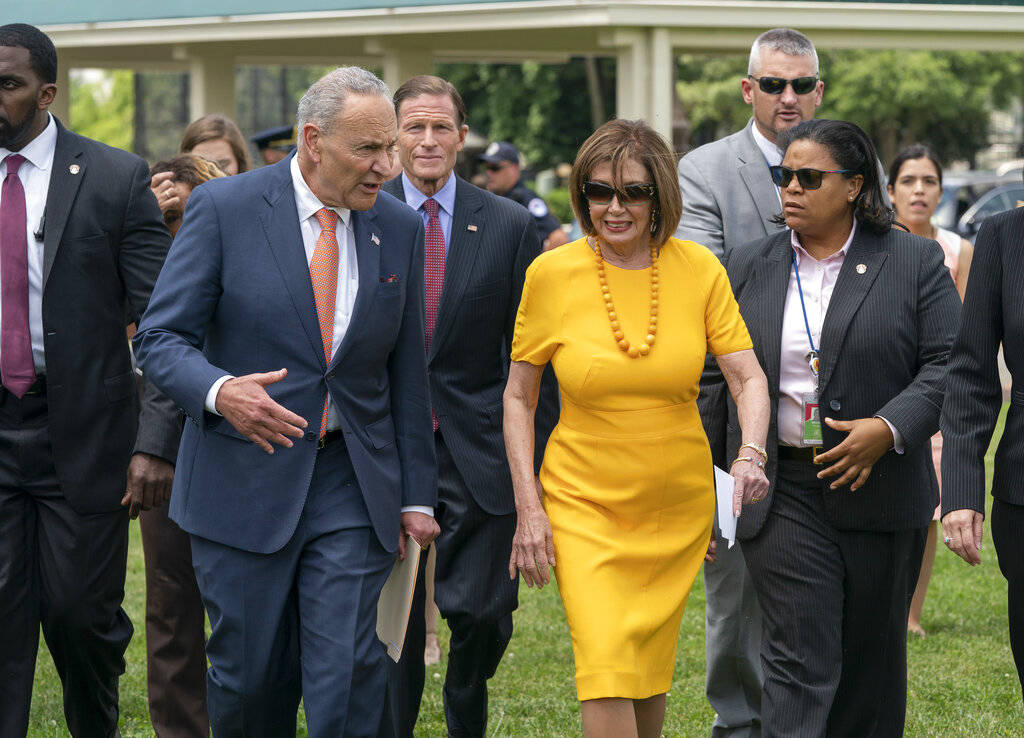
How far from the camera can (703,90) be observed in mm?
42875

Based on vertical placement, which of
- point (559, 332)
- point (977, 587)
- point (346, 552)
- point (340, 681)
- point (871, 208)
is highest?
point (871, 208)

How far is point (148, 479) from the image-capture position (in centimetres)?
530

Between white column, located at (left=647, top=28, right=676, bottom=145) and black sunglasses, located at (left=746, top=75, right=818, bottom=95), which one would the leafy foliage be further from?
black sunglasses, located at (left=746, top=75, right=818, bottom=95)

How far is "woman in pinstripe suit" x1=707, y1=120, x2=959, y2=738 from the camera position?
5176mm

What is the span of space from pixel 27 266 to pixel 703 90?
39009 millimetres

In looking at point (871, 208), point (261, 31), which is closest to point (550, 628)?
point (871, 208)

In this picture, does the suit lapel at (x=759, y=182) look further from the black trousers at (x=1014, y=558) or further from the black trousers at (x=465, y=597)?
the black trousers at (x=1014, y=558)

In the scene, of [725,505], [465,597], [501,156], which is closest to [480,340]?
[465,597]

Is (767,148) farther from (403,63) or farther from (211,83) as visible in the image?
(211,83)

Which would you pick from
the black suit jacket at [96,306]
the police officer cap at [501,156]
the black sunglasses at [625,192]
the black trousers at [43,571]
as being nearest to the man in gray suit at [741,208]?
the black sunglasses at [625,192]

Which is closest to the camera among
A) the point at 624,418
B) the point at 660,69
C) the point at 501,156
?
the point at 624,418

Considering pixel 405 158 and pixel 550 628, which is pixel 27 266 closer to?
pixel 405 158

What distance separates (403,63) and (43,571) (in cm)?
1531

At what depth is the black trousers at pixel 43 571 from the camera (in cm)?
529
